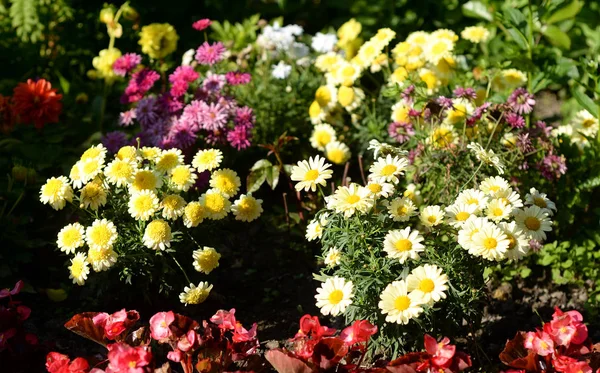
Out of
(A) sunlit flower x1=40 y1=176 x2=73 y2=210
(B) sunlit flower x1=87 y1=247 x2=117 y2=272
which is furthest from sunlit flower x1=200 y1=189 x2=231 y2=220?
(A) sunlit flower x1=40 y1=176 x2=73 y2=210

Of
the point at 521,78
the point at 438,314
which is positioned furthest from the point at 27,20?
the point at 438,314

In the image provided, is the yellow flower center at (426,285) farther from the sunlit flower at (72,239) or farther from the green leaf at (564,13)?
the green leaf at (564,13)

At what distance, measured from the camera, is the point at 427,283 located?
2.48 meters

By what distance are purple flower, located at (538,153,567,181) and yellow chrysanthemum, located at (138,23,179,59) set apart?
179cm

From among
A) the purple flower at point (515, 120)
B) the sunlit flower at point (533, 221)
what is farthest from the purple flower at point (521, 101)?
the sunlit flower at point (533, 221)

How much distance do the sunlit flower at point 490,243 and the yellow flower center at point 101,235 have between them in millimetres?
1207

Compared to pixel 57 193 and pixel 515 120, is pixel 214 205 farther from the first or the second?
pixel 515 120

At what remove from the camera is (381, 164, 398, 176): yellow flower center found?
2727 mm

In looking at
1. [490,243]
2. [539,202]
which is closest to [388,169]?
[490,243]

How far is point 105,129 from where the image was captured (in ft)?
14.3

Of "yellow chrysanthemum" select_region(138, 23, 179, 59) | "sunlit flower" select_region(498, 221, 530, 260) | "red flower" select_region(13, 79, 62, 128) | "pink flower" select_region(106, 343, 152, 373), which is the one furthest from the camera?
"yellow chrysanthemum" select_region(138, 23, 179, 59)

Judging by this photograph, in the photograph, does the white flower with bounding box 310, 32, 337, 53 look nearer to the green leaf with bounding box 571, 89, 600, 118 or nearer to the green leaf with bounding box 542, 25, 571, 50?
the green leaf with bounding box 542, 25, 571, 50

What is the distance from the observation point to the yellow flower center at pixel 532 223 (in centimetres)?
274

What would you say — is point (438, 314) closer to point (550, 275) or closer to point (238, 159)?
point (550, 275)
